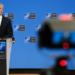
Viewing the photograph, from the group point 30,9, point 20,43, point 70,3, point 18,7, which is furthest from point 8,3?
point 70,3

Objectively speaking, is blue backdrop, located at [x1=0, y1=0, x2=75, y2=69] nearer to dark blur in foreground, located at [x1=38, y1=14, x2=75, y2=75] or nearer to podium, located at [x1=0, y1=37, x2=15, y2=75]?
podium, located at [x1=0, y1=37, x2=15, y2=75]

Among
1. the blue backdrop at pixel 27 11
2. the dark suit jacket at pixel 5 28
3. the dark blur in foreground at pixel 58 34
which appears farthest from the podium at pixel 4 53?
the dark blur in foreground at pixel 58 34

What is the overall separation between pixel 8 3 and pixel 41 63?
6.16ft

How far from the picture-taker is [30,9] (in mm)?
3801

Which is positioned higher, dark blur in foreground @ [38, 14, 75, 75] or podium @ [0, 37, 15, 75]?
dark blur in foreground @ [38, 14, 75, 75]

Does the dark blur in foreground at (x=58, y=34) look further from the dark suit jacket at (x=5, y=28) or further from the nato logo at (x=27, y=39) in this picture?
the nato logo at (x=27, y=39)

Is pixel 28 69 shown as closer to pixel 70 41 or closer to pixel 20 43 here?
pixel 20 43

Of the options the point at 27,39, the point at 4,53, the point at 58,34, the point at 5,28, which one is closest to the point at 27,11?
the point at 27,39

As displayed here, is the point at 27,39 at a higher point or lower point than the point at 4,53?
higher

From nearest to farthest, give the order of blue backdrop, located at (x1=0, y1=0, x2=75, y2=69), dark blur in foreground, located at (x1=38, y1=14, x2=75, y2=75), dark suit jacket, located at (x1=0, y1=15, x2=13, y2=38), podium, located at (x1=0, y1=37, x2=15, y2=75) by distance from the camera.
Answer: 1. dark blur in foreground, located at (x1=38, y1=14, x2=75, y2=75)
2. podium, located at (x1=0, y1=37, x2=15, y2=75)
3. dark suit jacket, located at (x1=0, y1=15, x2=13, y2=38)
4. blue backdrop, located at (x1=0, y1=0, x2=75, y2=69)

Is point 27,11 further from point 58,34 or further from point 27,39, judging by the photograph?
point 58,34

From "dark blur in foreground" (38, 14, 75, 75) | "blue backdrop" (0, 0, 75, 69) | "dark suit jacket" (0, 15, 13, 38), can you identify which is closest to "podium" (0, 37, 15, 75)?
"dark suit jacket" (0, 15, 13, 38)

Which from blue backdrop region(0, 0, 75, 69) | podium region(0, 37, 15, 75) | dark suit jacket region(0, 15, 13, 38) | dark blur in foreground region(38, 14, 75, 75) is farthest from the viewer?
blue backdrop region(0, 0, 75, 69)

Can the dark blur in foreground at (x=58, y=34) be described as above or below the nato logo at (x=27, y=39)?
above
